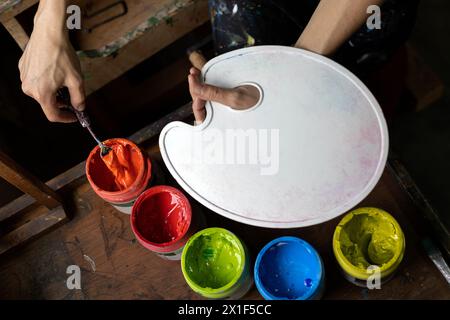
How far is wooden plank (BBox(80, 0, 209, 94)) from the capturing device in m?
1.46

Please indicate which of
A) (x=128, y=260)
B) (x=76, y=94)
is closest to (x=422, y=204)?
(x=128, y=260)

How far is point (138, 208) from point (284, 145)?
1.22 feet

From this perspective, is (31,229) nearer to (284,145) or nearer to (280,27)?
(284,145)

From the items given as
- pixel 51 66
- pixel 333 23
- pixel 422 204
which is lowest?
pixel 422 204

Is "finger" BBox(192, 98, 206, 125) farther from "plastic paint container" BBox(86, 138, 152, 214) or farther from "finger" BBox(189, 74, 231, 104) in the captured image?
"plastic paint container" BBox(86, 138, 152, 214)

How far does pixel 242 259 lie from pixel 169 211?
0.22m

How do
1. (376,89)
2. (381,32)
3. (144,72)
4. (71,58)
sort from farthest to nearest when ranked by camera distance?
(144,72) → (376,89) → (381,32) → (71,58)

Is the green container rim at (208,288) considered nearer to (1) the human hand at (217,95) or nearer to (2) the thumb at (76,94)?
(1) the human hand at (217,95)

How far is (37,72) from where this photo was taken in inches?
43.4

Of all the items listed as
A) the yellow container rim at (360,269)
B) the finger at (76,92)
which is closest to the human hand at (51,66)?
the finger at (76,92)

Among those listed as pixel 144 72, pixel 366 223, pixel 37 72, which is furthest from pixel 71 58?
pixel 144 72

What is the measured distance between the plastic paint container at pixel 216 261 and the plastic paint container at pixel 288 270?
0.14ft

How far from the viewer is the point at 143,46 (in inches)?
59.2

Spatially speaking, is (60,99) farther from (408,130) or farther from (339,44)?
(408,130)
